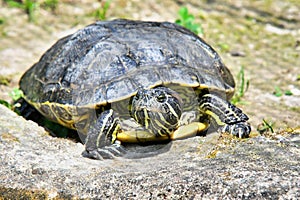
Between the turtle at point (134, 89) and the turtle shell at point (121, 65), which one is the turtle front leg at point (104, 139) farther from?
the turtle shell at point (121, 65)

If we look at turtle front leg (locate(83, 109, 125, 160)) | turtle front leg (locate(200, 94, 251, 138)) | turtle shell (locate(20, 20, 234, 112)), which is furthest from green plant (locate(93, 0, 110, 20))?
turtle front leg (locate(83, 109, 125, 160))

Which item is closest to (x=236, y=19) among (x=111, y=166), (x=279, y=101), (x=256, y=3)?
(x=256, y=3)

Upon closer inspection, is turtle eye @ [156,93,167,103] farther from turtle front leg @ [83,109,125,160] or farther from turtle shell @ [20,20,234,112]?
turtle front leg @ [83,109,125,160]

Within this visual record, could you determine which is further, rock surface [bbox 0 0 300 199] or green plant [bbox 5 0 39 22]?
green plant [bbox 5 0 39 22]

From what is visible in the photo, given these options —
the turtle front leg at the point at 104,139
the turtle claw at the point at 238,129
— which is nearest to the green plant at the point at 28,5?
the turtle front leg at the point at 104,139

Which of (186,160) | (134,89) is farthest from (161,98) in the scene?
(186,160)

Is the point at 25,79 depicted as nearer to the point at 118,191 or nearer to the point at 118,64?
the point at 118,64

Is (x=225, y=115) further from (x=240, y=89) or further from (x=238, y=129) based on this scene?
(x=240, y=89)
